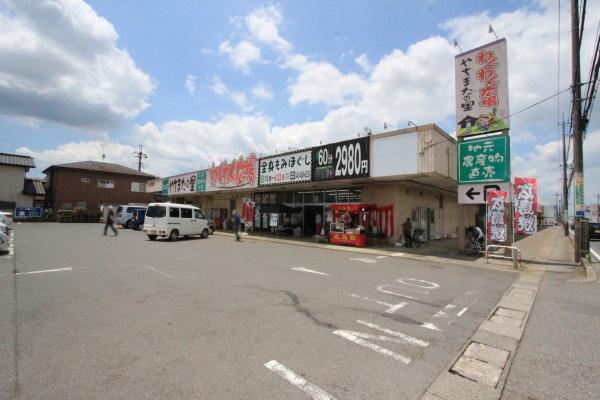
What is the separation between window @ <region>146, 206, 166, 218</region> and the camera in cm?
1680

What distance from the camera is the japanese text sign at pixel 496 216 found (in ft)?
39.3

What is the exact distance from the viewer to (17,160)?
3722 cm

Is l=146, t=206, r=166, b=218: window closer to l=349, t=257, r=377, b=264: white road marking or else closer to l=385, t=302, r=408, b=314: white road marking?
l=349, t=257, r=377, b=264: white road marking

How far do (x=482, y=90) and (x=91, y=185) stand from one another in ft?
148

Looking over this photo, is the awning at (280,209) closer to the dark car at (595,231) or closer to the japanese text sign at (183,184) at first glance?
the japanese text sign at (183,184)

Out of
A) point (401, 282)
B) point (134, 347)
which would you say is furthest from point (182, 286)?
point (401, 282)

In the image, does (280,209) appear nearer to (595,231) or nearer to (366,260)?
(366,260)

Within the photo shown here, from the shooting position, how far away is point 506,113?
12.4 metres

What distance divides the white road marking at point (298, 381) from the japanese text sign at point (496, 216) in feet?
38.6

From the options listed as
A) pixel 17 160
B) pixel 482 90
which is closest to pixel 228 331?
pixel 482 90

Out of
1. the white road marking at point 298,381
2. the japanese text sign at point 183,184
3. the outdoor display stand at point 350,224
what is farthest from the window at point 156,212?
the white road marking at point 298,381

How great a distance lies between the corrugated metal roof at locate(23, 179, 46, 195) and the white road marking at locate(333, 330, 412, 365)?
158ft

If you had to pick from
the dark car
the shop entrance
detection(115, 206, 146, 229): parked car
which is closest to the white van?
the shop entrance

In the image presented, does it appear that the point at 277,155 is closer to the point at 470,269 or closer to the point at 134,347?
the point at 470,269
